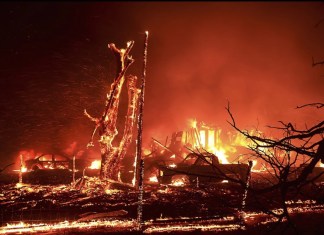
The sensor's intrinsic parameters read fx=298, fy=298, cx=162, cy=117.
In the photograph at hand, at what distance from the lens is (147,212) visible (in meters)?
8.13

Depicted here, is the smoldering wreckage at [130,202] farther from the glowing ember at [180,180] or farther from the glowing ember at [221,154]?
the glowing ember at [221,154]

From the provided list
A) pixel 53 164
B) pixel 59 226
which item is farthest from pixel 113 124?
pixel 53 164

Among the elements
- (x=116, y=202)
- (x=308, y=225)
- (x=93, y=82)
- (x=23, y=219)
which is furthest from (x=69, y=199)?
(x=93, y=82)

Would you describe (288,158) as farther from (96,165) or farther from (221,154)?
(221,154)

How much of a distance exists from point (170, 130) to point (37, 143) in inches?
494

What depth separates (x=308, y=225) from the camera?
6.80 meters

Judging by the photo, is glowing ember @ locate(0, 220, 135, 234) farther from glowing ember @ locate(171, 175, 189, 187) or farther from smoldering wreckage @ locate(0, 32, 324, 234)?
glowing ember @ locate(171, 175, 189, 187)

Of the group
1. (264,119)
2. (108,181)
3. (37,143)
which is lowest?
(108,181)

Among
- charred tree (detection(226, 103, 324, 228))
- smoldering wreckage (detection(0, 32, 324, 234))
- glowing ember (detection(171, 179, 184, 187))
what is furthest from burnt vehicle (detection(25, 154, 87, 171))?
charred tree (detection(226, 103, 324, 228))

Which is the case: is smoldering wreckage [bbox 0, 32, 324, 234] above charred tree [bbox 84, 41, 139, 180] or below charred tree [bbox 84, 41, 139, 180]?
below

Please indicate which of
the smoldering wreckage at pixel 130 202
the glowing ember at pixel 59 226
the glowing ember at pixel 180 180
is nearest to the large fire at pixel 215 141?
the glowing ember at pixel 180 180

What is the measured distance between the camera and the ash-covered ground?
656 centimetres

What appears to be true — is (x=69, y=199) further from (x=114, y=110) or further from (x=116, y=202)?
(x=114, y=110)

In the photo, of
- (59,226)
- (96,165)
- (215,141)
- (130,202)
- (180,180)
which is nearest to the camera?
(59,226)
